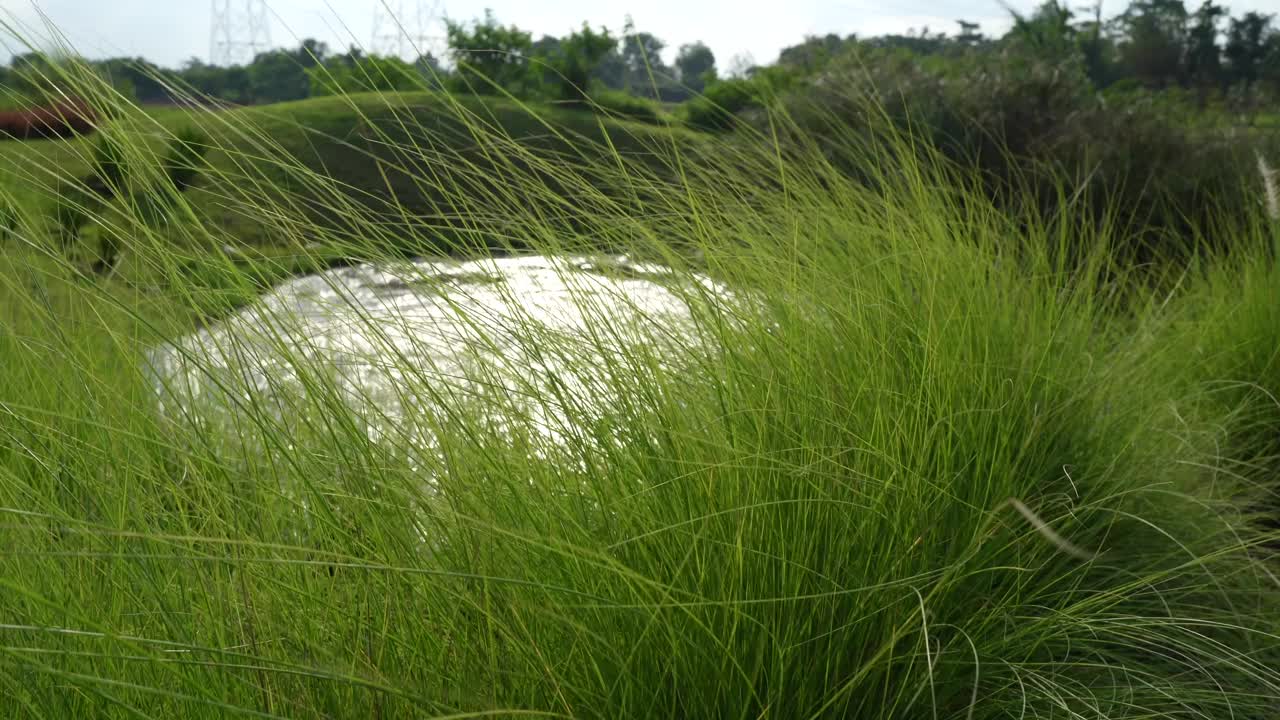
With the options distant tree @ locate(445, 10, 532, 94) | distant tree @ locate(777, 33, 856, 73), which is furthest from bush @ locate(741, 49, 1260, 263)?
distant tree @ locate(445, 10, 532, 94)

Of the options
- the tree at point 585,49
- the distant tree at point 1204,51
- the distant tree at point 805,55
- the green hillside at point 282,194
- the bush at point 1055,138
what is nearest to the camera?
the green hillside at point 282,194

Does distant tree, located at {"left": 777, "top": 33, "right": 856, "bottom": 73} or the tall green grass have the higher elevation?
distant tree, located at {"left": 777, "top": 33, "right": 856, "bottom": 73}

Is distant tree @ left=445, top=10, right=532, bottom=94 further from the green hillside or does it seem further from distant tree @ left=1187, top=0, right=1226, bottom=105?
distant tree @ left=1187, top=0, right=1226, bottom=105

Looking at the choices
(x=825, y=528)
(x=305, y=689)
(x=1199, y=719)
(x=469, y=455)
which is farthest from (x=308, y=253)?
(x=1199, y=719)

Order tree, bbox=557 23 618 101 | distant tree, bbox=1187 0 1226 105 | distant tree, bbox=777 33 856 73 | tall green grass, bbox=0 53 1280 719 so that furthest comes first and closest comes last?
1. distant tree, bbox=1187 0 1226 105
2. tree, bbox=557 23 618 101
3. distant tree, bbox=777 33 856 73
4. tall green grass, bbox=0 53 1280 719

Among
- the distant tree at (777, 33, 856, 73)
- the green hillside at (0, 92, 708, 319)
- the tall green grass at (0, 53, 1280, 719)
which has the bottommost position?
the tall green grass at (0, 53, 1280, 719)

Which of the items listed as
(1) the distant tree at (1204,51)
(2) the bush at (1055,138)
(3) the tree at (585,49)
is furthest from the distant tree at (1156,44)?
(2) the bush at (1055,138)

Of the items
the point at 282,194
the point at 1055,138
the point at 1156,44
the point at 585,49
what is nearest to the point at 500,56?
the point at 585,49

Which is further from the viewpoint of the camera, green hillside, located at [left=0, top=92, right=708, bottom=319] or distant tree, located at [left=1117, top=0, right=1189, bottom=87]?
distant tree, located at [left=1117, top=0, right=1189, bottom=87]

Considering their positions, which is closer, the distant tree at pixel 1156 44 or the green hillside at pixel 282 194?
the green hillside at pixel 282 194

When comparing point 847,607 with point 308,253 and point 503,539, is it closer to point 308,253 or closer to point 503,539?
point 503,539

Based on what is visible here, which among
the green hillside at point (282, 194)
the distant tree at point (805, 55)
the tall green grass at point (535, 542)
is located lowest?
the tall green grass at point (535, 542)

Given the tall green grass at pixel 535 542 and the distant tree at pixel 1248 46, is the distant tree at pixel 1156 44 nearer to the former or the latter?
the distant tree at pixel 1248 46

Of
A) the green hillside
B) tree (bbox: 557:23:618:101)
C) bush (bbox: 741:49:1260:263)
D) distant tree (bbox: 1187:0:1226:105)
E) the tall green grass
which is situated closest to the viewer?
the tall green grass
